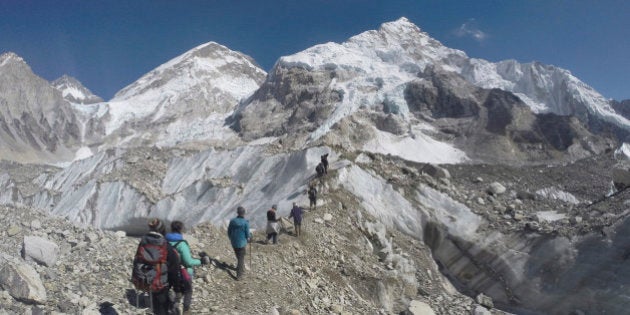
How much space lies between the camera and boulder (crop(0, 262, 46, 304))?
277 inches

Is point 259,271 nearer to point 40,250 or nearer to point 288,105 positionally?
point 40,250

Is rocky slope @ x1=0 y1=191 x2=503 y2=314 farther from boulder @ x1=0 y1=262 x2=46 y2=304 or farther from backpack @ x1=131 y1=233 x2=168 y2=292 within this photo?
backpack @ x1=131 y1=233 x2=168 y2=292

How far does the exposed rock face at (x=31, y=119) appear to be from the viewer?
4727 inches

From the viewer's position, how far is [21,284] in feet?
→ 23.2

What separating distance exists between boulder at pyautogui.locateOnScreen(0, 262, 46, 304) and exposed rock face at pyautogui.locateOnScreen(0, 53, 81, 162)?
12256 centimetres

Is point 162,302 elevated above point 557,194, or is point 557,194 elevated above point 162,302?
point 557,194

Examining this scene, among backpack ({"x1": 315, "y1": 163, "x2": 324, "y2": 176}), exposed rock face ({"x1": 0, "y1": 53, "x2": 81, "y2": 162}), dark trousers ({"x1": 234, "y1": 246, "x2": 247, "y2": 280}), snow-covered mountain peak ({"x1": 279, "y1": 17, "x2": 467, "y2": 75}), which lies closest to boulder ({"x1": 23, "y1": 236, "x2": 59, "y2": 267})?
dark trousers ({"x1": 234, "y1": 246, "x2": 247, "y2": 280})

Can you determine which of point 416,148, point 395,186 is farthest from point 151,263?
point 416,148

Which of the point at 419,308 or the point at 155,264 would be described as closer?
the point at 155,264

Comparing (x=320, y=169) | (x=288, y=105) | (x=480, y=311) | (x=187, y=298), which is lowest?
(x=187, y=298)

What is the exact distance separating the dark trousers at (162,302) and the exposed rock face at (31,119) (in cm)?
12382

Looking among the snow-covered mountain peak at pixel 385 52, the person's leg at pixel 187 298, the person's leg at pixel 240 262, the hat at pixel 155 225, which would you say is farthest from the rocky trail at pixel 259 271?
the snow-covered mountain peak at pixel 385 52

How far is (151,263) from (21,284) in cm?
216

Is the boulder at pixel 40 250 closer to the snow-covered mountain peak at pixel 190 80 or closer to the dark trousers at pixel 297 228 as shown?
the dark trousers at pixel 297 228
